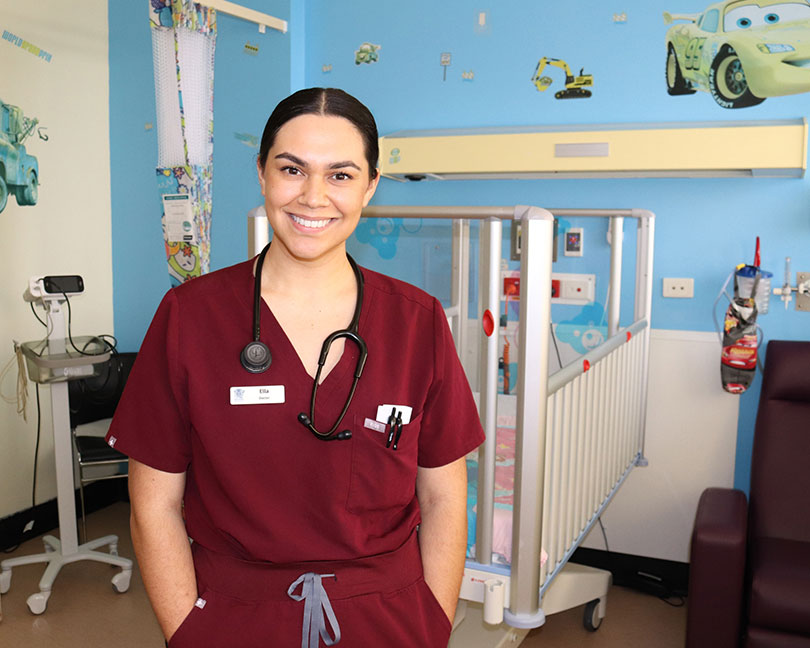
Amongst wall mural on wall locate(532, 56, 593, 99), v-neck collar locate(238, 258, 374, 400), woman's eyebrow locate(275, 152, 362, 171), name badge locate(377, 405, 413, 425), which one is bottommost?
name badge locate(377, 405, 413, 425)

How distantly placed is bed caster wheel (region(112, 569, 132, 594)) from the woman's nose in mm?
2462

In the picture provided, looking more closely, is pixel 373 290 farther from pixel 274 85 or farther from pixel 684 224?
pixel 274 85

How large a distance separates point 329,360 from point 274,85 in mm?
2550

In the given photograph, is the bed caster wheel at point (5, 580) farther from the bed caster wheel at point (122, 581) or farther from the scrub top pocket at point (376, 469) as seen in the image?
the scrub top pocket at point (376, 469)

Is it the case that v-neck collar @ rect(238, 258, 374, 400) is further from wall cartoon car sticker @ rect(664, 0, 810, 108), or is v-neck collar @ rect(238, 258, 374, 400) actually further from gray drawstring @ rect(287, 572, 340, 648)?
wall cartoon car sticker @ rect(664, 0, 810, 108)

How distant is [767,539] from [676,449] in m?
0.53

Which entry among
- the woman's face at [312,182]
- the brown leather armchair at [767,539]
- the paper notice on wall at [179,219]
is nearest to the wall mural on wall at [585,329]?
the brown leather armchair at [767,539]

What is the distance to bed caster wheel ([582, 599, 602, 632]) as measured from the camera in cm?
273

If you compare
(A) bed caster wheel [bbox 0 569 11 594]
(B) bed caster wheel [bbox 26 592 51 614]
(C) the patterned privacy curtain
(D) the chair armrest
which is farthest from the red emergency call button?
(A) bed caster wheel [bbox 0 569 11 594]

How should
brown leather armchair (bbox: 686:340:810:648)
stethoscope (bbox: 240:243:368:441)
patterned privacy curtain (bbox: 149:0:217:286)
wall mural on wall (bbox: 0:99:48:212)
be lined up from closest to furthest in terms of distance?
stethoscope (bbox: 240:243:368:441) → brown leather armchair (bbox: 686:340:810:648) → patterned privacy curtain (bbox: 149:0:217:286) → wall mural on wall (bbox: 0:99:48:212)

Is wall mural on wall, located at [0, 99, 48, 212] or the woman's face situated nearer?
the woman's face

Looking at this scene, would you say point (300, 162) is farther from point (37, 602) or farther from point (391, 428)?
point (37, 602)

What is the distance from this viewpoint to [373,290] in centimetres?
114

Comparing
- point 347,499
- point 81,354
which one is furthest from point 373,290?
point 81,354
